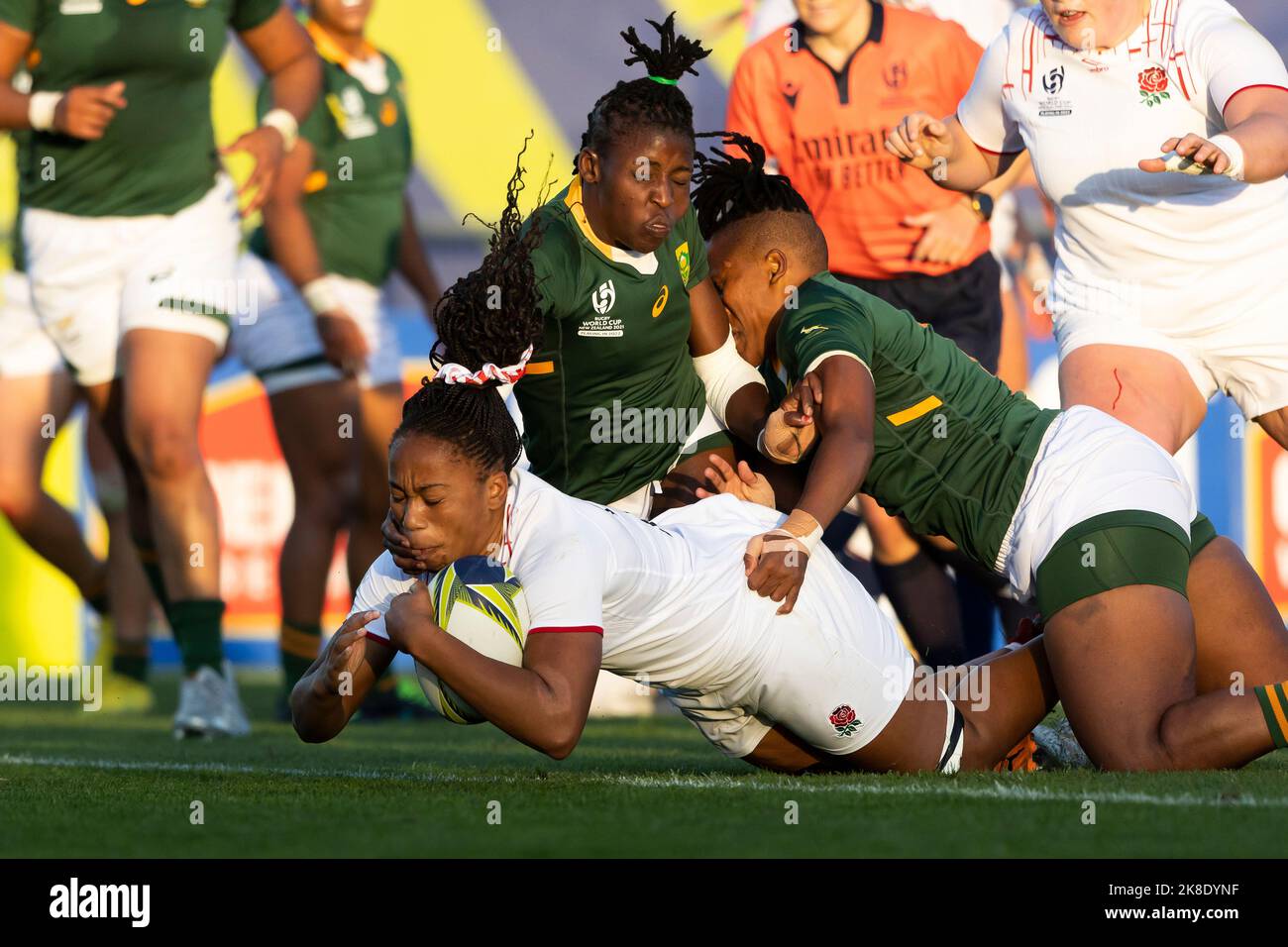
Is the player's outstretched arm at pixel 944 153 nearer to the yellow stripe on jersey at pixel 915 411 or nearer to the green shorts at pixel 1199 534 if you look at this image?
the yellow stripe on jersey at pixel 915 411

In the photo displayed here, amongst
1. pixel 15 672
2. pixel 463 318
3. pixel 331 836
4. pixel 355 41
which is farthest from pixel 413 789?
pixel 15 672

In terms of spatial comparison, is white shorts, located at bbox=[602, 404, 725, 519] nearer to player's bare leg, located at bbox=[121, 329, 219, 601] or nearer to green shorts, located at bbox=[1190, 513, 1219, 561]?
green shorts, located at bbox=[1190, 513, 1219, 561]

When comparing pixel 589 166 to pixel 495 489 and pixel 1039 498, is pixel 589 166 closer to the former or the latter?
pixel 495 489

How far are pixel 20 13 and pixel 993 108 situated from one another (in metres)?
3.87

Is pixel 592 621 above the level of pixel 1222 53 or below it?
below

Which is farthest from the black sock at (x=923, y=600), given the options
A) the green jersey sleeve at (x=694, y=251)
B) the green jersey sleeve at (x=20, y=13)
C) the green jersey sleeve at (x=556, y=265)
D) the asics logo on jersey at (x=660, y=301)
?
the green jersey sleeve at (x=20, y=13)

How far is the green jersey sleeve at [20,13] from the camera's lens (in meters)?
7.03

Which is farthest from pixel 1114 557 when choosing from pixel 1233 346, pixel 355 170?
pixel 355 170

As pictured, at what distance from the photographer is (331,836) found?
3.52 m

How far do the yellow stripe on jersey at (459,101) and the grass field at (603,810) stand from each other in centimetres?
457

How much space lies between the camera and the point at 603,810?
383cm

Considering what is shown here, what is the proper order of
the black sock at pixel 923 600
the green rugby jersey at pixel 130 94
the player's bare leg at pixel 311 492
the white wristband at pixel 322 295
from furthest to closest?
the white wristband at pixel 322 295 < the player's bare leg at pixel 311 492 < the green rugby jersey at pixel 130 94 < the black sock at pixel 923 600

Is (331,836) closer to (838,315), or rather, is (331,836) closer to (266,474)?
(838,315)

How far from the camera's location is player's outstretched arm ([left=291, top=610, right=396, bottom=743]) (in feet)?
12.6
